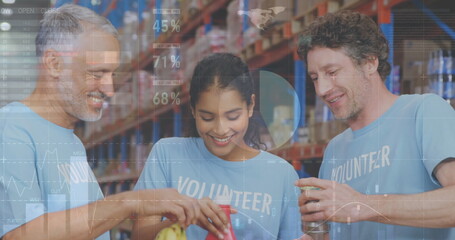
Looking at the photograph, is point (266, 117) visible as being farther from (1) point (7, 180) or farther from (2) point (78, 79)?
(1) point (7, 180)

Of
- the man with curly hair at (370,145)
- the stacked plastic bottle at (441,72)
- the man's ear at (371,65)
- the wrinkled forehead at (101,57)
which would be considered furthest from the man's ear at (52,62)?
the stacked plastic bottle at (441,72)

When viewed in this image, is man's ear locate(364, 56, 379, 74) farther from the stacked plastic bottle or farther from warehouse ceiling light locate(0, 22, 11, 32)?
warehouse ceiling light locate(0, 22, 11, 32)

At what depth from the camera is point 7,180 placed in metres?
2.28

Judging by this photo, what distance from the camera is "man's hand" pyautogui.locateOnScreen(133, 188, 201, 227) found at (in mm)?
2330

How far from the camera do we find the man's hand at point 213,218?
2340 mm

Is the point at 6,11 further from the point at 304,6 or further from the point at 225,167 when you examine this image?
the point at 304,6

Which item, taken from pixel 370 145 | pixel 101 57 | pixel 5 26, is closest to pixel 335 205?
pixel 370 145

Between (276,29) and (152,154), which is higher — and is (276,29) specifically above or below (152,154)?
above

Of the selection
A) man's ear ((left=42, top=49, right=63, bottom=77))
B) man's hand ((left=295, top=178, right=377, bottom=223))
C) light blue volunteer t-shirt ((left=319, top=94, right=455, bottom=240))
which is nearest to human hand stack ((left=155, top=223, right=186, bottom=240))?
man's hand ((left=295, top=178, right=377, bottom=223))

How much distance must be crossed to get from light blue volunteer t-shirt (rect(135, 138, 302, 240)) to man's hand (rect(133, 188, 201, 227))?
0.10 feet

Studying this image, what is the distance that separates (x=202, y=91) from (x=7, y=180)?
32.9 inches

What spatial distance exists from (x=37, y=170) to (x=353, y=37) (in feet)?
4.45

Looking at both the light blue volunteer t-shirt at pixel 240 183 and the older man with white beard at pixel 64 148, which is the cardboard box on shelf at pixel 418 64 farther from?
the older man with white beard at pixel 64 148

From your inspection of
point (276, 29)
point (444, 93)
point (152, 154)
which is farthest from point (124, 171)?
point (444, 93)
